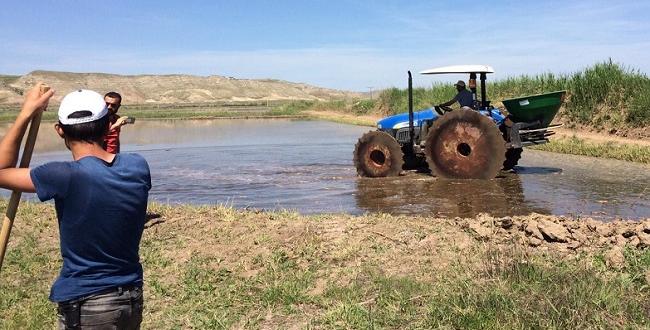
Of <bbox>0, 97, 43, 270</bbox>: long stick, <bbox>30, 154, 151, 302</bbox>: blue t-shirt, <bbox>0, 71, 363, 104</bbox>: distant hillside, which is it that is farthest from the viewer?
<bbox>0, 71, 363, 104</bbox>: distant hillside

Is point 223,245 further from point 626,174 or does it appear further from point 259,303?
point 626,174

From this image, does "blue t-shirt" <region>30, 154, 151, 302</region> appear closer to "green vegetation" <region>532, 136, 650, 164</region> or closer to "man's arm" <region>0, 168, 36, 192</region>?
"man's arm" <region>0, 168, 36, 192</region>

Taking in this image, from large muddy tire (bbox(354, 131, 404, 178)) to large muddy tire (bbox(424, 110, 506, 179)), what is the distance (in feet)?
2.70

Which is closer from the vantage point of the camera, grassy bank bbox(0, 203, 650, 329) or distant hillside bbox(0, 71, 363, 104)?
grassy bank bbox(0, 203, 650, 329)

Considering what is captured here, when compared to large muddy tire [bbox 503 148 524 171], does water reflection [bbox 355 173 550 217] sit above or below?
below

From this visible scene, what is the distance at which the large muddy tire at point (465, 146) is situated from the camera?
11.1m

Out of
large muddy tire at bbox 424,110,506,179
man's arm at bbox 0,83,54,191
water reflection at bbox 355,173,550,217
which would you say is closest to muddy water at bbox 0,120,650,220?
water reflection at bbox 355,173,550,217

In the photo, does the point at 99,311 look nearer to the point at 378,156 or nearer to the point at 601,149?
the point at 378,156

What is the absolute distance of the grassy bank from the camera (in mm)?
4086

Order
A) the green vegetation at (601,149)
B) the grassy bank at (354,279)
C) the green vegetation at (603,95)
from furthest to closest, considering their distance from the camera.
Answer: the green vegetation at (603,95), the green vegetation at (601,149), the grassy bank at (354,279)

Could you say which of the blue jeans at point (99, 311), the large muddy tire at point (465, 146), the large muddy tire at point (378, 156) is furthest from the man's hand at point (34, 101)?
the large muddy tire at point (378, 156)

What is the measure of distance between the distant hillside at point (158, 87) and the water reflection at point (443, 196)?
9267 centimetres

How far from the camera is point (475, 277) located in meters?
4.75

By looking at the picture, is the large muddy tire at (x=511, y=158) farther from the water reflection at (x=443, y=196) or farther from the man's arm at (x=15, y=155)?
the man's arm at (x=15, y=155)
